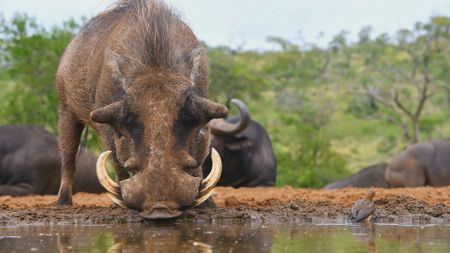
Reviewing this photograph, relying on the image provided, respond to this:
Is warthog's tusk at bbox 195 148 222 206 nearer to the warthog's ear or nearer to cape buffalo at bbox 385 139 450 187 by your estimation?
the warthog's ear

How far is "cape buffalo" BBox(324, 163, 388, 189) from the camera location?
1683 cm

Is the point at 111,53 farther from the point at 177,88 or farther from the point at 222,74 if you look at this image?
the point at 222,74

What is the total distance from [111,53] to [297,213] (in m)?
1.86

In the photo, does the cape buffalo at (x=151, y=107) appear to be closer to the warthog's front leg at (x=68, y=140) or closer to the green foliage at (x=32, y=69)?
the warthog's front leg at (x=68, y=140)

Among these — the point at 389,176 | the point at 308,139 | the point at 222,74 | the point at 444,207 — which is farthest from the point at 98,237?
the point at 222,74

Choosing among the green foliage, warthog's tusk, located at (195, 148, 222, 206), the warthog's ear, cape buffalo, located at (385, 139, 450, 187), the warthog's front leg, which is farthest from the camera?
the green foliage

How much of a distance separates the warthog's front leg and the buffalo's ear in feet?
5.28

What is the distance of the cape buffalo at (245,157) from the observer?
15.5 meters

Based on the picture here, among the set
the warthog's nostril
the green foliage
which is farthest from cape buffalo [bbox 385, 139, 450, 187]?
the warthog's nostril

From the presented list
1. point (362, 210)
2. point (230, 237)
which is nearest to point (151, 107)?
point (230, 237)

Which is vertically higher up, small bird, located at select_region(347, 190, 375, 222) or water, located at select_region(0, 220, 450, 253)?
small bird, located at select_region(347, 190, 375, 222)

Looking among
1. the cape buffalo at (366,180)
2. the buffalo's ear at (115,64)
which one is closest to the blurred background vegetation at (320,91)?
the cape buffalo at (366,180)

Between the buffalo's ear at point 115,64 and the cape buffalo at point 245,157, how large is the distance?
7.80 m

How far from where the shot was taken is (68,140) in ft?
29.9
